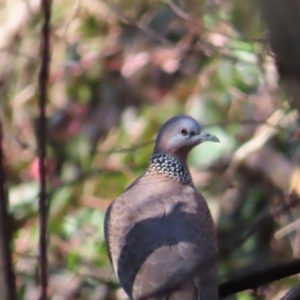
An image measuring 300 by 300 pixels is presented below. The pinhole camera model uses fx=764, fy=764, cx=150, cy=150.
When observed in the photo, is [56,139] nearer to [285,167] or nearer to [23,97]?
[23,97]

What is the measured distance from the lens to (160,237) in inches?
128

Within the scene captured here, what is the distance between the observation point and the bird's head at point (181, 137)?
404cm

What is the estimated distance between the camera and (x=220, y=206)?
5.49 metres

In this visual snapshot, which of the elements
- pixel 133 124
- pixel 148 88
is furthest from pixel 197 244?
pixel 148 88

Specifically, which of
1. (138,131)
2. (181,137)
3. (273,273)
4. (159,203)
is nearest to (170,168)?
(181,137)

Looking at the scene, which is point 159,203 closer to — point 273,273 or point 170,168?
point 170,168

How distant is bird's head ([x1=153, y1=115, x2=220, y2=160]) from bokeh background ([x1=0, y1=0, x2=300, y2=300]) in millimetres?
124

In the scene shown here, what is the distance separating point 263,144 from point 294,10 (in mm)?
4390

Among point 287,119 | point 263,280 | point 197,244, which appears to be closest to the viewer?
point 263,280

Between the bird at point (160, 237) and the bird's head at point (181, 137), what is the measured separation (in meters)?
0.05

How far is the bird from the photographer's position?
10.2 feet

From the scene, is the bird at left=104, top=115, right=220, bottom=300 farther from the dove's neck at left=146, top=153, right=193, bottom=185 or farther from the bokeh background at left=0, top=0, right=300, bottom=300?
the bokeh background at left=0, top=0, right=300, bottom=300

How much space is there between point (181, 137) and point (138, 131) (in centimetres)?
194

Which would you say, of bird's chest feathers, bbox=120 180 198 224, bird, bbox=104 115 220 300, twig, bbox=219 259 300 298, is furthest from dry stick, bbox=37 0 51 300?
bird's chest feathers, bbox=120 180 198 224
